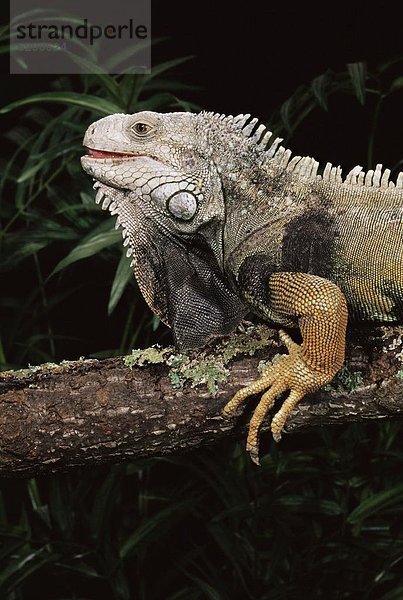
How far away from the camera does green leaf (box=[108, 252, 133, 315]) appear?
5031 millimetres

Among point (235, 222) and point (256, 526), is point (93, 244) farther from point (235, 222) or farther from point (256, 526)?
point (256, 526)

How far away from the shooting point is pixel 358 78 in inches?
196

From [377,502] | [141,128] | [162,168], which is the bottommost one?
[377,502]

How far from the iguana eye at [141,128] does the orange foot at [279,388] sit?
46.3 inches

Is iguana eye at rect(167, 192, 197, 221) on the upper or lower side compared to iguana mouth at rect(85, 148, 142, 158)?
lower

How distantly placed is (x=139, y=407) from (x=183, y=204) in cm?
89

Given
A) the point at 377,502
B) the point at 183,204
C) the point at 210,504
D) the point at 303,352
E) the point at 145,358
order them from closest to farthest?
the point at 303,352 < the point at 145,358 < the point at 183,204 < the point at 377,502 < the point at 210,504

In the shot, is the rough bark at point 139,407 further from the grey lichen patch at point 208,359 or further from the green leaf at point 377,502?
the green leaf at point 377,502

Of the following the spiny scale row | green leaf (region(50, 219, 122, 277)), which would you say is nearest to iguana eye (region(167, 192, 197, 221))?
the spiny scale row

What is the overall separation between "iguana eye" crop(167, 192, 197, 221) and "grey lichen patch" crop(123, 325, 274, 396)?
568mm

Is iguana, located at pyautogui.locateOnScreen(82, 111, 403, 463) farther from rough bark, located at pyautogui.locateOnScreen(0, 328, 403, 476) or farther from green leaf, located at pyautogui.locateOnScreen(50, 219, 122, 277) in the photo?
green leaf, located at pyautogui.locateOnScreen(50, 219, 122, 277)

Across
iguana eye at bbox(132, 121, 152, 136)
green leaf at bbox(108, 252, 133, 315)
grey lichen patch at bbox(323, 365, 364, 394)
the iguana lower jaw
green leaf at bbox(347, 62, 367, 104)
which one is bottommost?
grey lichen patch at bbox(323, 365, 364, 394)

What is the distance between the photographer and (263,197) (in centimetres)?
395

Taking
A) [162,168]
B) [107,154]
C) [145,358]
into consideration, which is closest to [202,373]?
[145,358]
